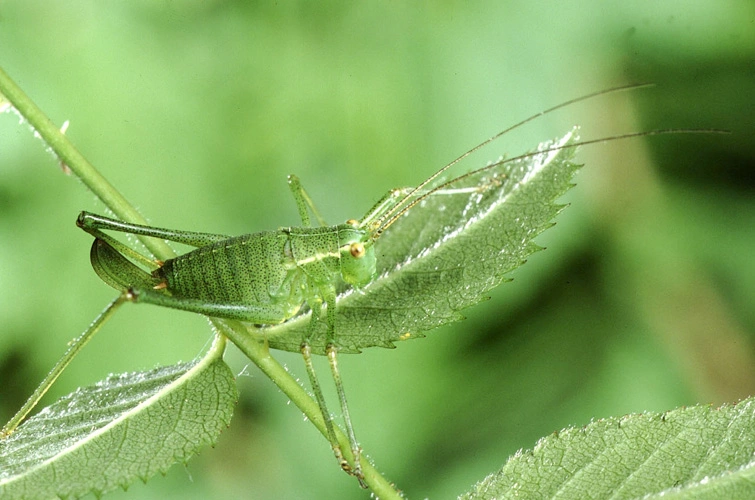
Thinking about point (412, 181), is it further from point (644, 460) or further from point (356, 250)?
point (644, 460)

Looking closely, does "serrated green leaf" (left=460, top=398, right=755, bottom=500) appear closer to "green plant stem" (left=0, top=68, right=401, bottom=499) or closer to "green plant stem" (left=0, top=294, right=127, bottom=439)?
"green plant stem" (left=0, top=68, right=401, bottom=499)

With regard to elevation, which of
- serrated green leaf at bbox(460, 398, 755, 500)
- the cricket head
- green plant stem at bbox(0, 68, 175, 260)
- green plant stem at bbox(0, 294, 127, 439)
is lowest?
serrated green leaf at bbox(460, 398, 755, 500)

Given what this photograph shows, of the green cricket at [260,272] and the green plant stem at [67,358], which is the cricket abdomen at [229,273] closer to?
the green cricket at [260,272]

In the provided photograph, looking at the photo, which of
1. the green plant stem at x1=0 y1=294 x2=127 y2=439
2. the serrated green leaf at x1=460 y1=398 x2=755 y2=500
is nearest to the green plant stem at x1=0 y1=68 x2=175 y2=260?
the green plant stem at x1=0 y1=294 x2=127 y2=439

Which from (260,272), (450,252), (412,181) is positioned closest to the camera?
(450,252)

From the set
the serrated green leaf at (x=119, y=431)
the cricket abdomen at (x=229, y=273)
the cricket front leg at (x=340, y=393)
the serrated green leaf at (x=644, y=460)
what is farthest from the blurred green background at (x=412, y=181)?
the serrated green leaf at (x=644, y=460)

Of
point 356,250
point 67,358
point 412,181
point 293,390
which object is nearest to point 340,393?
point 293,390

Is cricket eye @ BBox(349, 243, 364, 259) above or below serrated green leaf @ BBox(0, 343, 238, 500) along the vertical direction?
below
